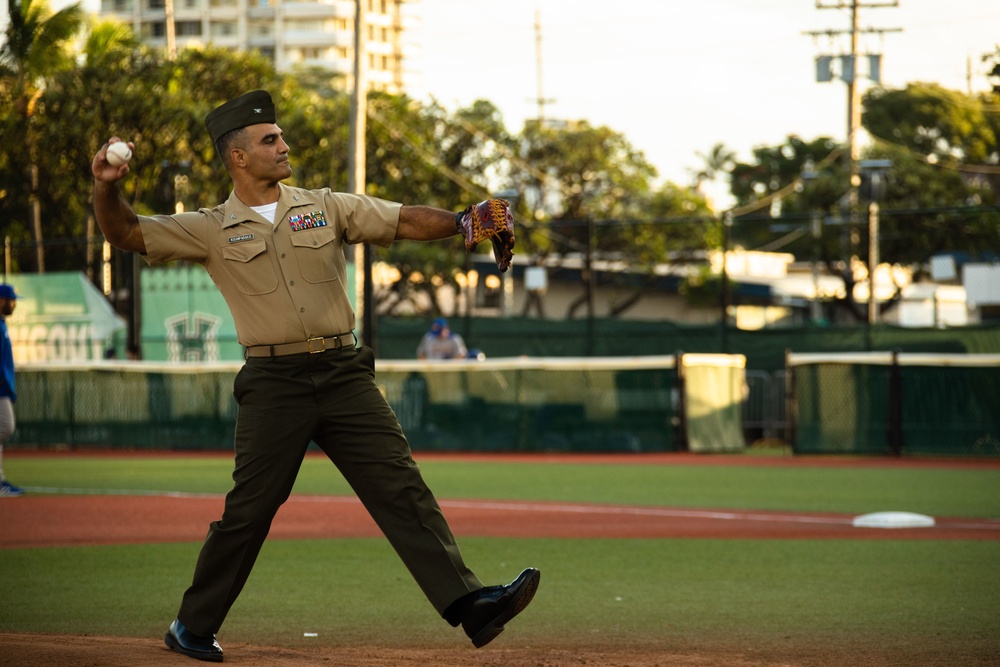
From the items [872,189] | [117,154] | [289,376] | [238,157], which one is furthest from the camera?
[872,189]

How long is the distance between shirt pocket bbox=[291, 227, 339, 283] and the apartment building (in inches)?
4381

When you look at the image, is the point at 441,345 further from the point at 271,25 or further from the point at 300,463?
the point at 271,25

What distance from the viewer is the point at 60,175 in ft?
100

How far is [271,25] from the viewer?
120 meters

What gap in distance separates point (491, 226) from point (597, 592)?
3.51m

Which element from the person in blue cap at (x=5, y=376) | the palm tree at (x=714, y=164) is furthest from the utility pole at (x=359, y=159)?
the palm tree at (x=714, y=164)

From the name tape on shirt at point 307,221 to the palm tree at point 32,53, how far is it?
892 inches

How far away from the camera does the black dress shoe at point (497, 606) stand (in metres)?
5.24

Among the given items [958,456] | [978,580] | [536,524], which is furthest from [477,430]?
[978,580]

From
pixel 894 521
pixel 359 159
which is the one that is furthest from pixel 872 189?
pixel 894 521

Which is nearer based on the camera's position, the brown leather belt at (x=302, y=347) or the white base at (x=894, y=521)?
the brown leather belt at (x=302, y=347)

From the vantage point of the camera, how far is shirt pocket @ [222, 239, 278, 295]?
210 inches

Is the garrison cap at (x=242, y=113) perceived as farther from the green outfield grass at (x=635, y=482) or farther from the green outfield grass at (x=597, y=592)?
the green outfield grass at (x=635, y=482)

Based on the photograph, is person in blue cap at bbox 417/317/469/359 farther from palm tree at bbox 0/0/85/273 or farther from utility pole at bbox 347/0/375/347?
palm tree at bbox 0/0/85/273
